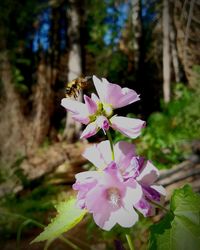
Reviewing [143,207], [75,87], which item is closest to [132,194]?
[143,207]

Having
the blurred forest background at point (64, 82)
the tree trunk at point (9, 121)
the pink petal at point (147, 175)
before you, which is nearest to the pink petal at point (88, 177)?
the pink petal at point (147, 175)

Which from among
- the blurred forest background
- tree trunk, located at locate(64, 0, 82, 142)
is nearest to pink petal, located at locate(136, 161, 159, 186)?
the blurred forest background

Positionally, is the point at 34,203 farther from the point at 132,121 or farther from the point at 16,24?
the point at 16,24

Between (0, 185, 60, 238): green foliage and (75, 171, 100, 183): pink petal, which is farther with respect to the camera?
(0, 185, 60, 238): green foliage

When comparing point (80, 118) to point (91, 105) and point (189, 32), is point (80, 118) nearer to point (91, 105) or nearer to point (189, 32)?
point (91, 105)

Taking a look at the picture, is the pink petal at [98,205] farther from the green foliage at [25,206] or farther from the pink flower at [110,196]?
the green foliage at [25,206]

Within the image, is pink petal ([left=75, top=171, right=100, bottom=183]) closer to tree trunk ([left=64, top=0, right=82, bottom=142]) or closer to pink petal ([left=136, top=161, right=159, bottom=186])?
pink petal ([left=136, top=161, right=159, bottom=186])

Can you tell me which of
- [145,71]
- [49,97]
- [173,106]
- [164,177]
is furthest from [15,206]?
[145,71]
